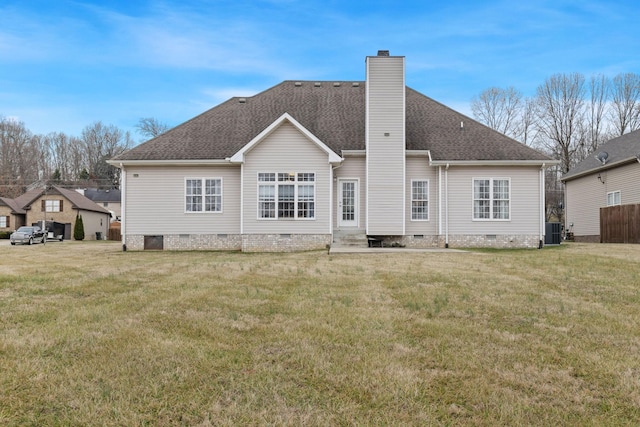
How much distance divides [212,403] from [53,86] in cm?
2752

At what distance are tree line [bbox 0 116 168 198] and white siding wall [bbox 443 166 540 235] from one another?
54.6m

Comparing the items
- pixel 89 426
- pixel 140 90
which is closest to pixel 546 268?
pixel 89 426

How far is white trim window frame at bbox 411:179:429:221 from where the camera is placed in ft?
60.3

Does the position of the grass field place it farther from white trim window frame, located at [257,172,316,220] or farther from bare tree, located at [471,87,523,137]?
bare tree, located at [471,87,523,137]

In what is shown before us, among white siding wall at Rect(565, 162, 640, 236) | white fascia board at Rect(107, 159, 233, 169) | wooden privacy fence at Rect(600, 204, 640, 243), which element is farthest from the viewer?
white siding wall at Rect(565, 162, 640, 236)

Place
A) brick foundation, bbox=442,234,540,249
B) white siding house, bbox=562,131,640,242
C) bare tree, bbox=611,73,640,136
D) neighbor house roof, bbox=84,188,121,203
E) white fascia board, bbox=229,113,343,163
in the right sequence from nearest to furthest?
white fascia board, bbox=229,113,343,163, brick foundation, bbox=442,234,540,249, white siding house, bbox=562,131,640,242, bare tree, bbox=611,73,640,136, neighbor house roof, bbox=84,188,121,203

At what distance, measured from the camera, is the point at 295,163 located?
17.4 metres

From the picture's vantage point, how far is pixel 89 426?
9.10 feet

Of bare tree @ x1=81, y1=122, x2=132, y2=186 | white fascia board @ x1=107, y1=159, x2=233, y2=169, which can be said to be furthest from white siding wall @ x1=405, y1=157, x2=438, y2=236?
bare tree @ x1=81, y1=122, x2=132, y2=186

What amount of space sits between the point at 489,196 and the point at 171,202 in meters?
13.0

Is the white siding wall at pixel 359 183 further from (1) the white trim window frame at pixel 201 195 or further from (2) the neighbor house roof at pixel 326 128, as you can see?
(1) the white trim window frame at pixel 201 195

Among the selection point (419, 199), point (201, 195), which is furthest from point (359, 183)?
point (201, 195)

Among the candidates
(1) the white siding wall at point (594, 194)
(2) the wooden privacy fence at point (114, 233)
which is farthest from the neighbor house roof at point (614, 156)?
(2) the wooden privacy fence at point (114, 233)

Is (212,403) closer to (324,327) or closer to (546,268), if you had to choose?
(324,327)
